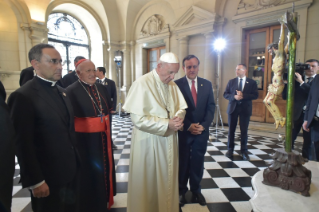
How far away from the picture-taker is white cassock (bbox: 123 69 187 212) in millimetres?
1743

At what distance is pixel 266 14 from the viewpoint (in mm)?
5727

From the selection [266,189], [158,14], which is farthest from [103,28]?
[266,189]

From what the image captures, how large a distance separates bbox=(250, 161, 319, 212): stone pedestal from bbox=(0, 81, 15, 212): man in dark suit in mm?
1312

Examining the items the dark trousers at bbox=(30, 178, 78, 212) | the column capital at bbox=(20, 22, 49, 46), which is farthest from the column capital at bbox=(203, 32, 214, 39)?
the dark trousers at bbox=(30, 178, 78, 212)

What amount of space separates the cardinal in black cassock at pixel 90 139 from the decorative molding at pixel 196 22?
18.9 ft

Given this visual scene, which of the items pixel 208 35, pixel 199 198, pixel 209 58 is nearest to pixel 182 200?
pixel 199 198

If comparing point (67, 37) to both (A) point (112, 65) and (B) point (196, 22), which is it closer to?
(A) point (112, 65)

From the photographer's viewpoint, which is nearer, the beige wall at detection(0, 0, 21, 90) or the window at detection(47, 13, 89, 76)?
the beige wall at detection(0, 0, 21, 90)

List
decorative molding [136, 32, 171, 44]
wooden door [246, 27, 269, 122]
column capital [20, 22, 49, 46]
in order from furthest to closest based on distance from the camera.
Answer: decorative molding [136, 32, 171, 44] → column capital [20, 22, 49, 46] → wooden door [246, 27, 269, 122]

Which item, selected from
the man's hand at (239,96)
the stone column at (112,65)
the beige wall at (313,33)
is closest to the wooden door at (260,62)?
the beige wall at (313,33)

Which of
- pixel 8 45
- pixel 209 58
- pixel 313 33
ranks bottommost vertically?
pixel 209 58

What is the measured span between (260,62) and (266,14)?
57.8 inches

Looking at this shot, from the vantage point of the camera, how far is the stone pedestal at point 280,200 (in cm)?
112

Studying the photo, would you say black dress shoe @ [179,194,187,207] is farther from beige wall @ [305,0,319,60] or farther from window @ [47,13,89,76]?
window @ [47,13,89,76]
